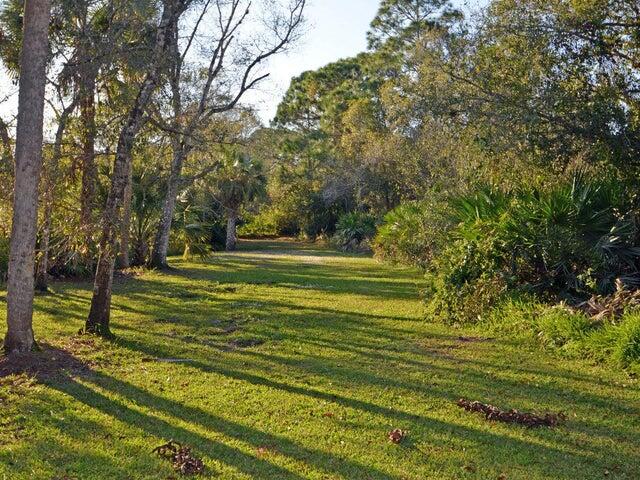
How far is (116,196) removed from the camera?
920 centimetres

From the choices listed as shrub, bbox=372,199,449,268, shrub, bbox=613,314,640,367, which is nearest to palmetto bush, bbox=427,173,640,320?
shrub, bbox=613,314,640,367

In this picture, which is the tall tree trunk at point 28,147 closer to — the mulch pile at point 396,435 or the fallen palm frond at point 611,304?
the mulch pile at point 396,435

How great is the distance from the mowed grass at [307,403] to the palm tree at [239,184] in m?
22.6

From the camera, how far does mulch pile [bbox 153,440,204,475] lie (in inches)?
183

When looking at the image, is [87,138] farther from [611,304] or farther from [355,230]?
[355,230]

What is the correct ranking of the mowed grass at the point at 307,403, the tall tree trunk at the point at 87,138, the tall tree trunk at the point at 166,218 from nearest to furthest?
the mowed grass at the point at 307,403 < the tall tree trunk at the point at 87,138 < the tall tree trunk at the point at 166,218

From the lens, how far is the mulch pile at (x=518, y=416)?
5844 mm

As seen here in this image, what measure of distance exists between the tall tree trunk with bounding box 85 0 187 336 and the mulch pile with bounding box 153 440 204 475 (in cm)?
462

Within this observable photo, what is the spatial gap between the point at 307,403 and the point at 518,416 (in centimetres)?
200

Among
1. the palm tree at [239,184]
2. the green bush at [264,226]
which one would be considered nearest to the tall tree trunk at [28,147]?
the palm tree at [239,184]

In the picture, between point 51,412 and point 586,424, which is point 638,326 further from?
point 51,412

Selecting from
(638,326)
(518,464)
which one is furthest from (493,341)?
(518,464)

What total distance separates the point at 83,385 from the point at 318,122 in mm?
49839

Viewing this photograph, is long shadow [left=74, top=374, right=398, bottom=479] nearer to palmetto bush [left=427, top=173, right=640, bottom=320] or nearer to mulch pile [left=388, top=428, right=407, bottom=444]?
mulch pile [left=388, top=428, right=407, bottom=444]
